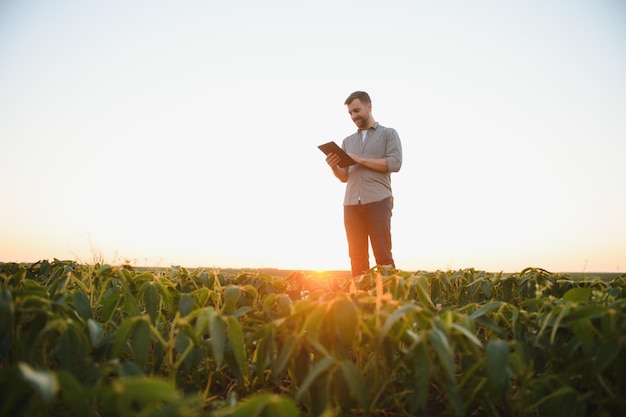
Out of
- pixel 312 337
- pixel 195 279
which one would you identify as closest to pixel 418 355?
pixel 312 337

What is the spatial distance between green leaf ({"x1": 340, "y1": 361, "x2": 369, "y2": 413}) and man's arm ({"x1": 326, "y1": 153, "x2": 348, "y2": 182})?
3655 mm

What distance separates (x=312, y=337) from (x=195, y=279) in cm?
126

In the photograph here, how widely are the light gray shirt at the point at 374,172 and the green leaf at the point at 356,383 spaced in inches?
141

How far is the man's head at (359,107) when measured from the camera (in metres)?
4.62

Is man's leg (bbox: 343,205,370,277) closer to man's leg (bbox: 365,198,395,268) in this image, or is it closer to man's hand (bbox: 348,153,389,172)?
man's leg (bbox: 365,198,395,268)

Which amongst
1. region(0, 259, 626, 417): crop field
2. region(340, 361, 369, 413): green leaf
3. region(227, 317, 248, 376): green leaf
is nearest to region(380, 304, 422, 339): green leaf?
region(0, 259, 626, 417): crop field

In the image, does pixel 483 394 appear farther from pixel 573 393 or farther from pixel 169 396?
pixel 169 396

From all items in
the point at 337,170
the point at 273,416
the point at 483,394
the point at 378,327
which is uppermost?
the point at 337,170

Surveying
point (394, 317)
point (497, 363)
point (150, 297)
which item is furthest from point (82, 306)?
point (497, 363)

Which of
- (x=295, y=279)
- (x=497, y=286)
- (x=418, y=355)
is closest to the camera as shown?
(x=418, y=355)

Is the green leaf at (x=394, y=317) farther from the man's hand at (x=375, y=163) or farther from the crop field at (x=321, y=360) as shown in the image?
the man's hand at (x=375, y=163)

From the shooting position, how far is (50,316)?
986mm

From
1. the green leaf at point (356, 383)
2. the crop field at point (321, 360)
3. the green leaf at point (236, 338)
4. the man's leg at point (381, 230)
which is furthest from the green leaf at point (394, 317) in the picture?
the man's leg at point (381, 230)

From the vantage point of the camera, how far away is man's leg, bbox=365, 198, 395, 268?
14.2 ft
